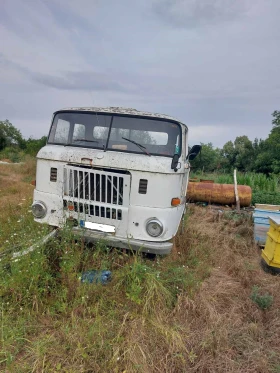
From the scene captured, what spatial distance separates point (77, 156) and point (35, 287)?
1845 mm

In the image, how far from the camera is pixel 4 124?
4947cm

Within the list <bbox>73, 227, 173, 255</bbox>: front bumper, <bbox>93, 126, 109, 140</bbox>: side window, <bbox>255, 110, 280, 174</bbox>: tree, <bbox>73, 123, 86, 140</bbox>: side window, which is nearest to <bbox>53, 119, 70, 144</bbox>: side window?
<bbox>73, 123, 86, 140</bbox>: side window

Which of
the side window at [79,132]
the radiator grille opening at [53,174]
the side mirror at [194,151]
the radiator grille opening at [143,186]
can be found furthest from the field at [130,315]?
the side mirror at [194,151]

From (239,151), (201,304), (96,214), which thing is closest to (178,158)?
(96,214)

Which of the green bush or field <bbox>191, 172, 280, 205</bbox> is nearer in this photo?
the green bush

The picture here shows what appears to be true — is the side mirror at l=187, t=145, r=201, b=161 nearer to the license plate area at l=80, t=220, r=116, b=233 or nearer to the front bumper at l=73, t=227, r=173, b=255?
the front bumper at l=73, t=227, r=173, b=255

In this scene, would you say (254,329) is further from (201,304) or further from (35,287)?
(35,287)

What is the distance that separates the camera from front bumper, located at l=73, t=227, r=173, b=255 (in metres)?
3.91

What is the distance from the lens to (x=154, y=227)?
156 inches

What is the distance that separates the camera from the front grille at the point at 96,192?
3.96 meters

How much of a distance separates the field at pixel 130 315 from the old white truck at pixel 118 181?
1.05ft

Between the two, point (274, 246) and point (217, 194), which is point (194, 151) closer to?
point (274, 246)

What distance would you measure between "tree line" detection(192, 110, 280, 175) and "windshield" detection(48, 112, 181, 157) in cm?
2027

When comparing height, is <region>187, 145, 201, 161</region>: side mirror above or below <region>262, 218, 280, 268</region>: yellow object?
above
